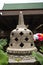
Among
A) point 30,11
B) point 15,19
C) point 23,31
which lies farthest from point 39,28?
point 23,31

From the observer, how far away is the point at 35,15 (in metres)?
4.18

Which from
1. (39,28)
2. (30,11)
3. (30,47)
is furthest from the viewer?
(39,28)

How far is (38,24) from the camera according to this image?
4.96 meters

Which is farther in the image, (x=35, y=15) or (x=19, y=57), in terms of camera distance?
(x=35, y=15)

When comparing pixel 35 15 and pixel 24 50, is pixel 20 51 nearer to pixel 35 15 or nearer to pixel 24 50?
pixel 24 50

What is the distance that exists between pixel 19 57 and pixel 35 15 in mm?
1763

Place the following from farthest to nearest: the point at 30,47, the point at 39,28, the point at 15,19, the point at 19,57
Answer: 1. the point at 39,28
2. the point at 15,19
3. the point at 30,47
4. the point at 19,57

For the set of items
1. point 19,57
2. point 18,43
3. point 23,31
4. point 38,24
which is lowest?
point 19,57

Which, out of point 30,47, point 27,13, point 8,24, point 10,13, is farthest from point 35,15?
point 30,47

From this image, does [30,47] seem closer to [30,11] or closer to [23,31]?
[23,31]

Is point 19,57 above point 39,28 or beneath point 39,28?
beneath

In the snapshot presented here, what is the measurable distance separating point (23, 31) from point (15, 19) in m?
1.76

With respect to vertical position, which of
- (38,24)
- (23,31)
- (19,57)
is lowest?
(19,57)

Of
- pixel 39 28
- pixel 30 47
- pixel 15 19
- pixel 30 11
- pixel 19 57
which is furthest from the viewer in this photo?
pixel 39 28
